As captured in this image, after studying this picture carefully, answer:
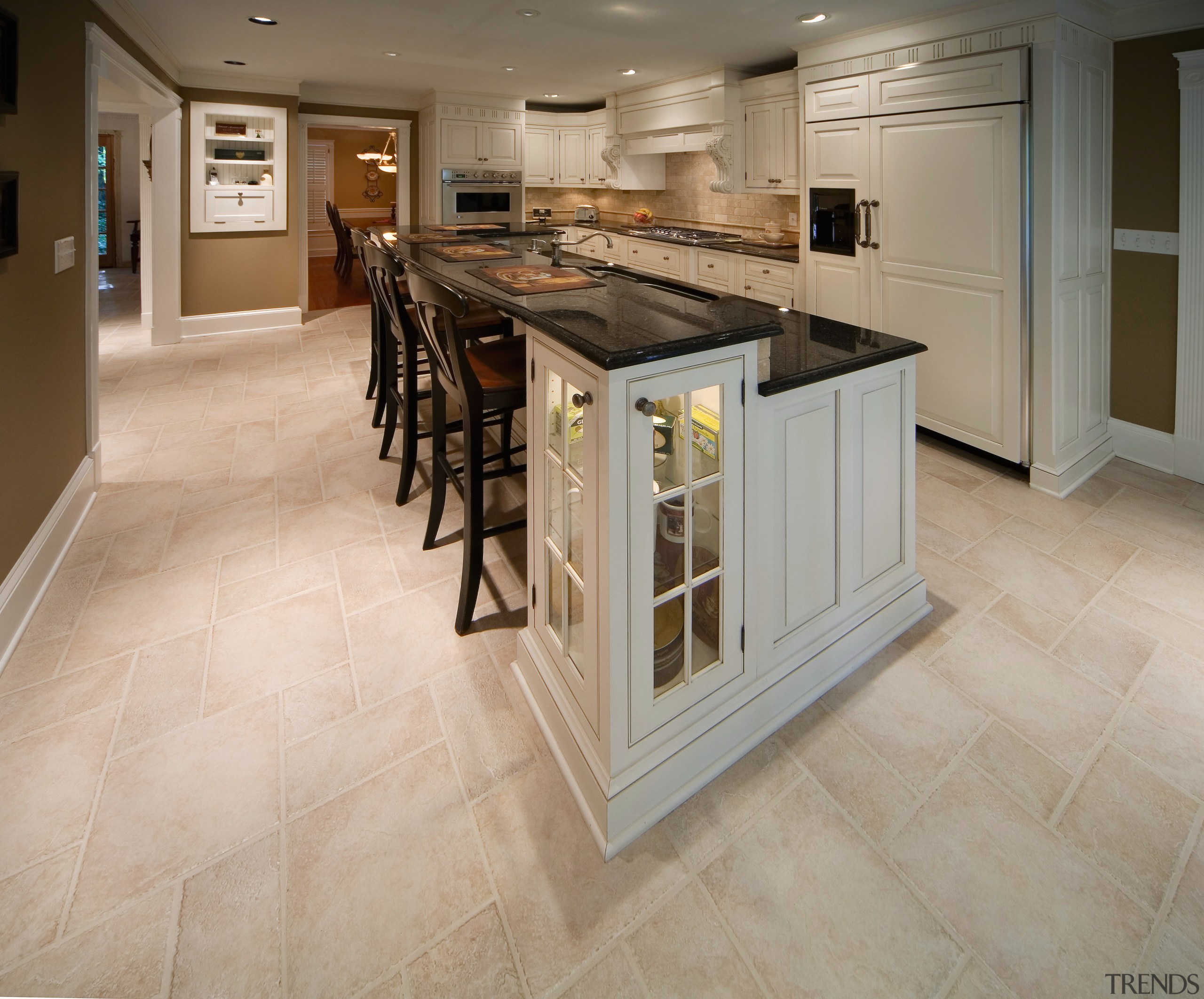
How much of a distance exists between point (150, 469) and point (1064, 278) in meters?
4.60

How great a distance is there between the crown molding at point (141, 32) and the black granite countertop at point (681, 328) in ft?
10.7

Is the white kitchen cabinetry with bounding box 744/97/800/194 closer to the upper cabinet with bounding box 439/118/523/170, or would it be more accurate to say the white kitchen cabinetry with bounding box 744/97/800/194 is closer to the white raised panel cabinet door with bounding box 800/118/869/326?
the white raised panel cabinet door with bounding box 800/118/869/326

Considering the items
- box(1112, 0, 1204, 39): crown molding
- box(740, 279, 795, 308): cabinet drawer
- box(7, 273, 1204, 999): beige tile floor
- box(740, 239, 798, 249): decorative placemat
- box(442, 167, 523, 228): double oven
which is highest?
box(442, 167, 523, 228): double oven

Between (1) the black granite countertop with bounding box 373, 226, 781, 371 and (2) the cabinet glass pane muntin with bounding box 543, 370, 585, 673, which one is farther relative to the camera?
(2) the cabinet glass pane muntin with bounding box 543, 370, 585, 673

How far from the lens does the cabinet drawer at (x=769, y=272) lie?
4586 mm

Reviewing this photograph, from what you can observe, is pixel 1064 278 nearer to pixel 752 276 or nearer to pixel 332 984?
pixel 752 276

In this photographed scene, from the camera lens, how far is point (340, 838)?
1456mm

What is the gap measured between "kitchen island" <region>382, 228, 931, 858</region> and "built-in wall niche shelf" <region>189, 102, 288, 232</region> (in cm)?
570

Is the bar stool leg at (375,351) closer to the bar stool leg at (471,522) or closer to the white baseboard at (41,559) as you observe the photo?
the white baseboard at (41,559)

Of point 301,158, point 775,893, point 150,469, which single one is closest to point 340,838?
point 775,893

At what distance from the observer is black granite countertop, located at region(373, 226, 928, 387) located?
133 cm

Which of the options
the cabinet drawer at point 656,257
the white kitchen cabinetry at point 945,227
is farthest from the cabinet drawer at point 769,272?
the cabinet drawer at point 656,257

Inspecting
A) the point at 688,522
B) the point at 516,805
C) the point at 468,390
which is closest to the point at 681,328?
the point at 688,522

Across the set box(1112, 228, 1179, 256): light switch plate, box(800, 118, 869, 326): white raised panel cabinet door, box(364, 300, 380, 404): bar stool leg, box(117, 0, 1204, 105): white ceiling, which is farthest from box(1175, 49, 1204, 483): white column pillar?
box(364, 300, 380, 404): bar stool leg
